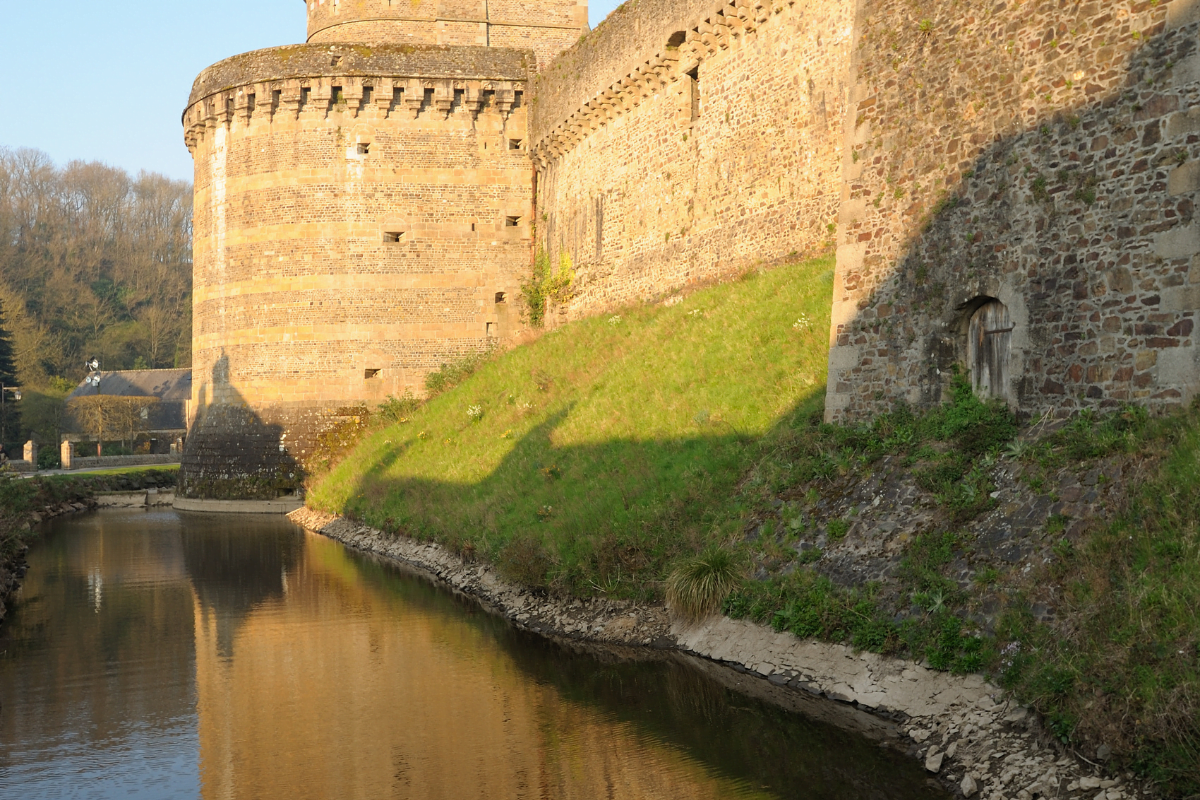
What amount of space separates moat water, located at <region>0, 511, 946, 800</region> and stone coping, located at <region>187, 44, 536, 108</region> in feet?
49.0

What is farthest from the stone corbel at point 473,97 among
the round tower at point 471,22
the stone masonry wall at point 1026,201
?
the stone masonry wall at point 1026,201

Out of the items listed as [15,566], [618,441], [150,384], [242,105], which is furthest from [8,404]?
[618,441]

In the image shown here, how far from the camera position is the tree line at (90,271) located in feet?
172

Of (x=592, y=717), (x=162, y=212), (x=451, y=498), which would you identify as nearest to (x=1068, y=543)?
(x=592, y=717)

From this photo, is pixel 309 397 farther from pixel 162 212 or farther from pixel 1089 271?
pixel 162 212

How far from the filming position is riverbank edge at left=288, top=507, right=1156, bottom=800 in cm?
650

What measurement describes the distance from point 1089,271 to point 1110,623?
3.39 metres

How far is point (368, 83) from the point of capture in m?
25.5

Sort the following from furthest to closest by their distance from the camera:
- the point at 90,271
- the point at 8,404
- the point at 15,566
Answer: the point at 90,271 < the point at 8,404 < the point at 15,566

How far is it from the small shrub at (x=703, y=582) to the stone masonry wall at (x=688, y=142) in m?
7.51

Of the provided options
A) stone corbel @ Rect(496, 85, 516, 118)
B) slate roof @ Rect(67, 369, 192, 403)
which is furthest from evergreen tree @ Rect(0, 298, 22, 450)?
stone corbel @ Rect(496, 85, 516, 118)

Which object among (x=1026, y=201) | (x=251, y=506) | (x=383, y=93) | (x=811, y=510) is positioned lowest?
(x=251, y=506)

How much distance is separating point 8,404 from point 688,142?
3536 centimetres

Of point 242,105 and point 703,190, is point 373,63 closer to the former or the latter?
point 242,105
